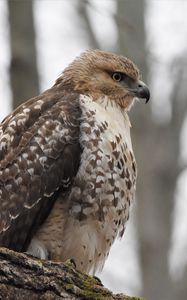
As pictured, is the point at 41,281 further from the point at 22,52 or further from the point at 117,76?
the point at 22,52

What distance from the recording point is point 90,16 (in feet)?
42.6

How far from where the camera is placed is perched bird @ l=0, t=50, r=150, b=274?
19.5 ft

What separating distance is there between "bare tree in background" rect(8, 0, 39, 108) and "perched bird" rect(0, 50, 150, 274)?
174 cm

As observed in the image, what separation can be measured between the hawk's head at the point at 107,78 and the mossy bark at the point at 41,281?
2.66m

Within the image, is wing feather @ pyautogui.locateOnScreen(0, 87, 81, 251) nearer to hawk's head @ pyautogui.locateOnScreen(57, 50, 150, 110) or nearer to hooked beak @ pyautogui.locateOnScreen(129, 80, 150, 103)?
hawk's head @ pyautogui.locateOnScreen(57, 50, 150, 110)

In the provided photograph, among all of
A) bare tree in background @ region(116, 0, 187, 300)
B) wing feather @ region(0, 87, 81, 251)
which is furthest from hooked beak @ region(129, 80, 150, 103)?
bare tree in background @ region(116, 0, 187, 300)

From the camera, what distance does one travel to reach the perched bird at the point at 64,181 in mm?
5934

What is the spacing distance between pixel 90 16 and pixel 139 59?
64.1 inches

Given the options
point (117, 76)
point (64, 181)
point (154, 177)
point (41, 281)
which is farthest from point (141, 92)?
point (154, 177)

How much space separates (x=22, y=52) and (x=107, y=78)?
143 centimetres

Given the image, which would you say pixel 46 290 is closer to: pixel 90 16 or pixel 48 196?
pixel 48 196

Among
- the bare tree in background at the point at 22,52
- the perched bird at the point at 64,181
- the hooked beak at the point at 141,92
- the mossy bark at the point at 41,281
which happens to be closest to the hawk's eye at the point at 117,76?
the hooked beak at the point at 141,92

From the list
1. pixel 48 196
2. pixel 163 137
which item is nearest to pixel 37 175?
pixel 48 196

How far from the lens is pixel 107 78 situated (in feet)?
23.8
